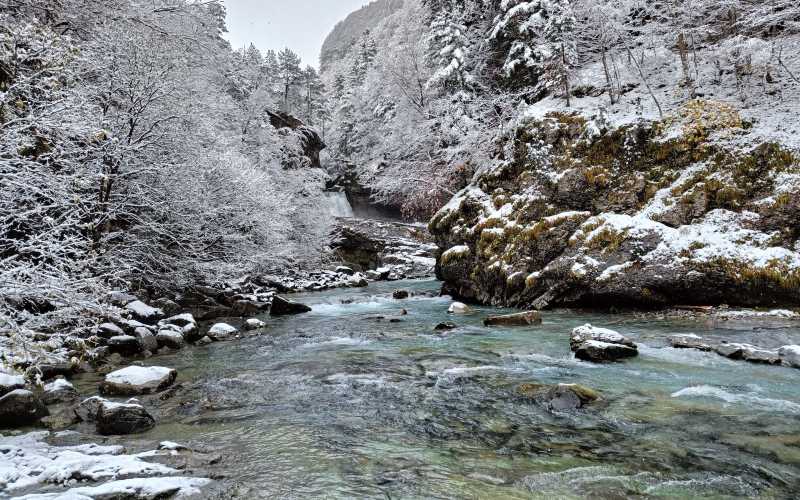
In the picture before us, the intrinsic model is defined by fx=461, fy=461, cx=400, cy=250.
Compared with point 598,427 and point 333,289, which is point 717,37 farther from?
point 333,289

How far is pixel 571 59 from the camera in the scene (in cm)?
1847

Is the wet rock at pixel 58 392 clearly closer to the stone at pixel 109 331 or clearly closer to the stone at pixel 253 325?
the stone at pixel 109 331

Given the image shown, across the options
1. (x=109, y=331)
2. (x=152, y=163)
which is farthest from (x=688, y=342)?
(x=152, y=163)

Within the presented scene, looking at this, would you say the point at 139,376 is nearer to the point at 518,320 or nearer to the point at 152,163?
the point at 518,320

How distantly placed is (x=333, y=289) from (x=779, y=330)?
753 inches

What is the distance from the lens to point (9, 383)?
6004mm

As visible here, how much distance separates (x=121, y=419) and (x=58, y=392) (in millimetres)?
2373

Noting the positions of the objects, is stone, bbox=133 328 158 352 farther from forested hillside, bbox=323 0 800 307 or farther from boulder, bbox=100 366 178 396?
forested hillside, bbox=323 0 800 307

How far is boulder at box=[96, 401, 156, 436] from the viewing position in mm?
5223

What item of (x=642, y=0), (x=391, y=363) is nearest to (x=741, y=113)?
(x=642, y=0)

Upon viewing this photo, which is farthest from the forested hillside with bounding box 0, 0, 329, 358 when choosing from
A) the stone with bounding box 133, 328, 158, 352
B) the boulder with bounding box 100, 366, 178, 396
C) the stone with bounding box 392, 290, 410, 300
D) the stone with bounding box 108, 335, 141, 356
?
the stone with bounding box 392, 290, 410, 300

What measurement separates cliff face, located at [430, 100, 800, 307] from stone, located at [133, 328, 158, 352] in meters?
9.45

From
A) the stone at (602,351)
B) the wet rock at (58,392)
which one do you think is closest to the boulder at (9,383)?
the wet rock at (58,392)

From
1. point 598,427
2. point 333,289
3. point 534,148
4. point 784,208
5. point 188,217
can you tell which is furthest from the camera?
point 333,289
